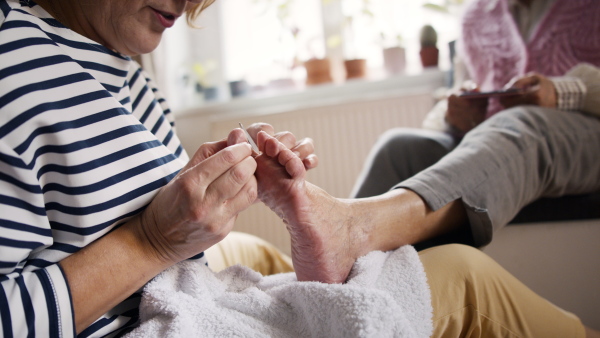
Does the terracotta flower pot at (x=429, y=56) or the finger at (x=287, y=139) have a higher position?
the terracotta flower pot at (x=429, y=56)

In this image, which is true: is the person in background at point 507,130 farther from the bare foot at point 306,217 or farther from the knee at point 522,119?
the bare foot at point 306,217

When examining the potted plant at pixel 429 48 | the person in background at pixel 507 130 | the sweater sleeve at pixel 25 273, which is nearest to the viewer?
the sweater sleeve at pixel 25 273

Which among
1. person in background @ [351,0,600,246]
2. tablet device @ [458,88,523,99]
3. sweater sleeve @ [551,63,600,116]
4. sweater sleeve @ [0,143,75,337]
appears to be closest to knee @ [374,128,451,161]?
person in background @ [351,0,600,246]

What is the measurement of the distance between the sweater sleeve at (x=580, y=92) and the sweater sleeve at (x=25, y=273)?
3.41 feet

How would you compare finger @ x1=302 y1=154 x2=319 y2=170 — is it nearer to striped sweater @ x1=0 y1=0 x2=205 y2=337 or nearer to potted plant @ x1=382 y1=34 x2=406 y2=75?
striped sweater @ x1=0 y1=0 x2=205 y2=337

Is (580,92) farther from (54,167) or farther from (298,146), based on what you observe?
(54,167)

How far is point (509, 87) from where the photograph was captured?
1.14m

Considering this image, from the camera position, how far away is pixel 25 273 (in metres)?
0.48

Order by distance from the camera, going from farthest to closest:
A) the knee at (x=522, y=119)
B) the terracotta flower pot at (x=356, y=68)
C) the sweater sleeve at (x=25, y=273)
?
the terracotta flower pot at (x=356, y=68), the knee at (x=522, y=119), the sweater sleeve at (x=25, y=273)

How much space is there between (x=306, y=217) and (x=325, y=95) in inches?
60.5

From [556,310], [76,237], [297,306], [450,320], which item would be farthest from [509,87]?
[76,237]

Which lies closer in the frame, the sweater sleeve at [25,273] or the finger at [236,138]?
the sweater sleeve at [25,273]

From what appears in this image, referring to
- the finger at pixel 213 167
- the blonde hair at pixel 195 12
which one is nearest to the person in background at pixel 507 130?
the finger at pixel 213 167

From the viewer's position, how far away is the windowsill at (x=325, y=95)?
2002 mm
